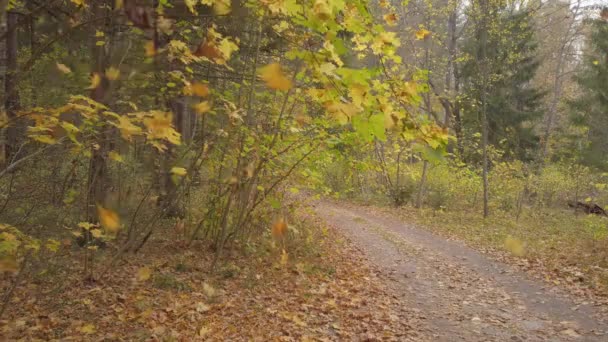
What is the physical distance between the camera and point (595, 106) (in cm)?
2319

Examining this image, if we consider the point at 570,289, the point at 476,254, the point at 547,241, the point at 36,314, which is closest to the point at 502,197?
the point at 547,241

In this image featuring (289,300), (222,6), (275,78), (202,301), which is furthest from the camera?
(289,300)

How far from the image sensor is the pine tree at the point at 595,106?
19.1 m

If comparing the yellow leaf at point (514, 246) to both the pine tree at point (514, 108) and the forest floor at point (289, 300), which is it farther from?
the pine tree at point (514, 108)

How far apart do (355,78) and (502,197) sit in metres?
19.4

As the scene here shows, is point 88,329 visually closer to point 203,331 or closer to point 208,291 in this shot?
point 203,331

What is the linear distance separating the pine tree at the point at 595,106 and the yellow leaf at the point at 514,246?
10.2 metres

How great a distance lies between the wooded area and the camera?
2.66 m

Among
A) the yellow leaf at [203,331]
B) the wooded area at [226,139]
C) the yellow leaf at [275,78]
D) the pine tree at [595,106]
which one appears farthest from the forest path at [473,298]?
the pine tree at [595,106]

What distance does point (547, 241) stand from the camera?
12.0 metres

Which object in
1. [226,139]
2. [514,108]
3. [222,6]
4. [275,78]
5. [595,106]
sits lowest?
[226,139]

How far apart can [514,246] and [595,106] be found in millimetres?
16281

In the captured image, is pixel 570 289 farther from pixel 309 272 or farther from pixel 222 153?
pixel 222 153

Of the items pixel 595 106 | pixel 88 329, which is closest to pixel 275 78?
pixel 88 329
